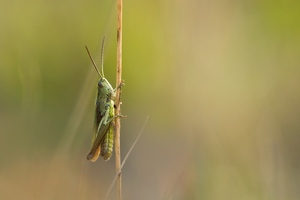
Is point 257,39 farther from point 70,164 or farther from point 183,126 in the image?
point 70,164

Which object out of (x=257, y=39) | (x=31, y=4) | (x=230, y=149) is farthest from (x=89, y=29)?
(x=230, y=149)

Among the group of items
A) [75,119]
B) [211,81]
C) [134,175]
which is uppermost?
[211,81]

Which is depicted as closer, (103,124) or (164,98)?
(103,124)

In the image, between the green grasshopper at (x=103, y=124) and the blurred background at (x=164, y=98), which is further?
the blurred background at (x=164, y=98)

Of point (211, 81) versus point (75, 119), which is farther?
point (211, 81)

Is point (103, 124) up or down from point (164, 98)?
down
